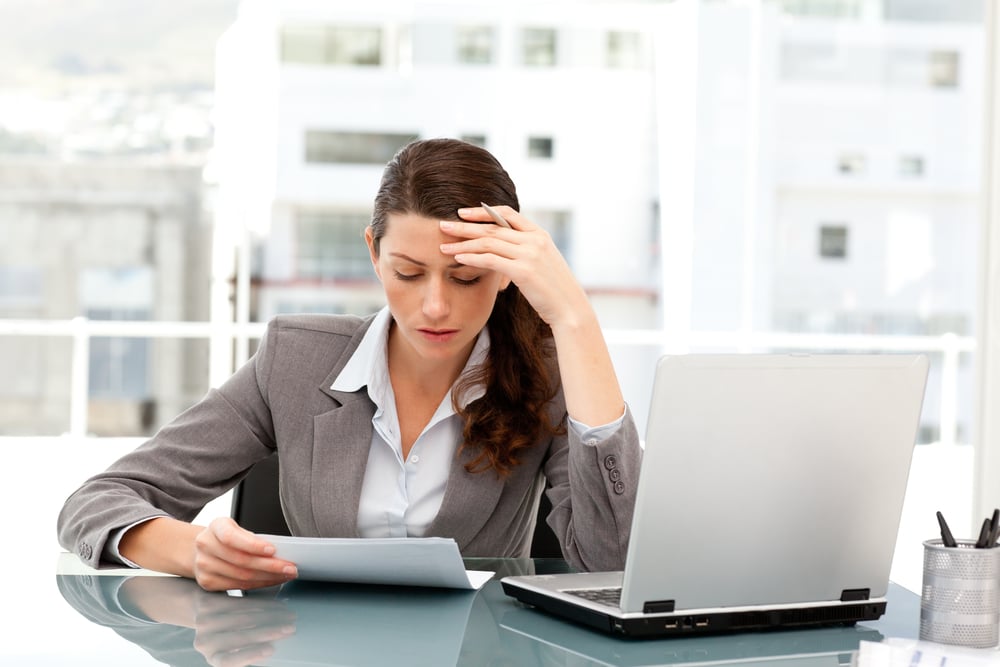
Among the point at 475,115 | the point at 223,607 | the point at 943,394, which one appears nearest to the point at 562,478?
the point at 223,607

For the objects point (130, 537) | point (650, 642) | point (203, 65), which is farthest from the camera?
point (203, 65)

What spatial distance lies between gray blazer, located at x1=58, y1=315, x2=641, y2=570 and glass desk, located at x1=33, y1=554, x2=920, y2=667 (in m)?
0.22

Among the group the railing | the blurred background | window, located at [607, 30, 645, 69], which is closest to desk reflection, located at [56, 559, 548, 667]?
the railing

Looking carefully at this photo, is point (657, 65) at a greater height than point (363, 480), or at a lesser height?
greater

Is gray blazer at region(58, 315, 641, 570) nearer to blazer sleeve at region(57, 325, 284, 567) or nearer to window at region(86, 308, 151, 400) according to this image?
blazer sleeve at region(57, 325, 284, 567)

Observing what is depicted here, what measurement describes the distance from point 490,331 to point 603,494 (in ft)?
1.25

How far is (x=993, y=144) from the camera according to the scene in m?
3.11

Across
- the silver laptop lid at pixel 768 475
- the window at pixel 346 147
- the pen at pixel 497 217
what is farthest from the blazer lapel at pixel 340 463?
the window at pixel 346 147

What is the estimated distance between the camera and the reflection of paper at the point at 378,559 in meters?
1.16

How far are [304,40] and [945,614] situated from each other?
4319mm

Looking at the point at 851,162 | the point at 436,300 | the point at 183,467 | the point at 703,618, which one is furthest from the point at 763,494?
the point at 851,162

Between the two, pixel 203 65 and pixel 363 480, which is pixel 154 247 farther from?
pixel 363 480

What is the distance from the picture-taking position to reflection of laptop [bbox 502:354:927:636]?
103 cm

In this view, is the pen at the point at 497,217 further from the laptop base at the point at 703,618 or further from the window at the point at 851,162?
the window at the point at 851,162
